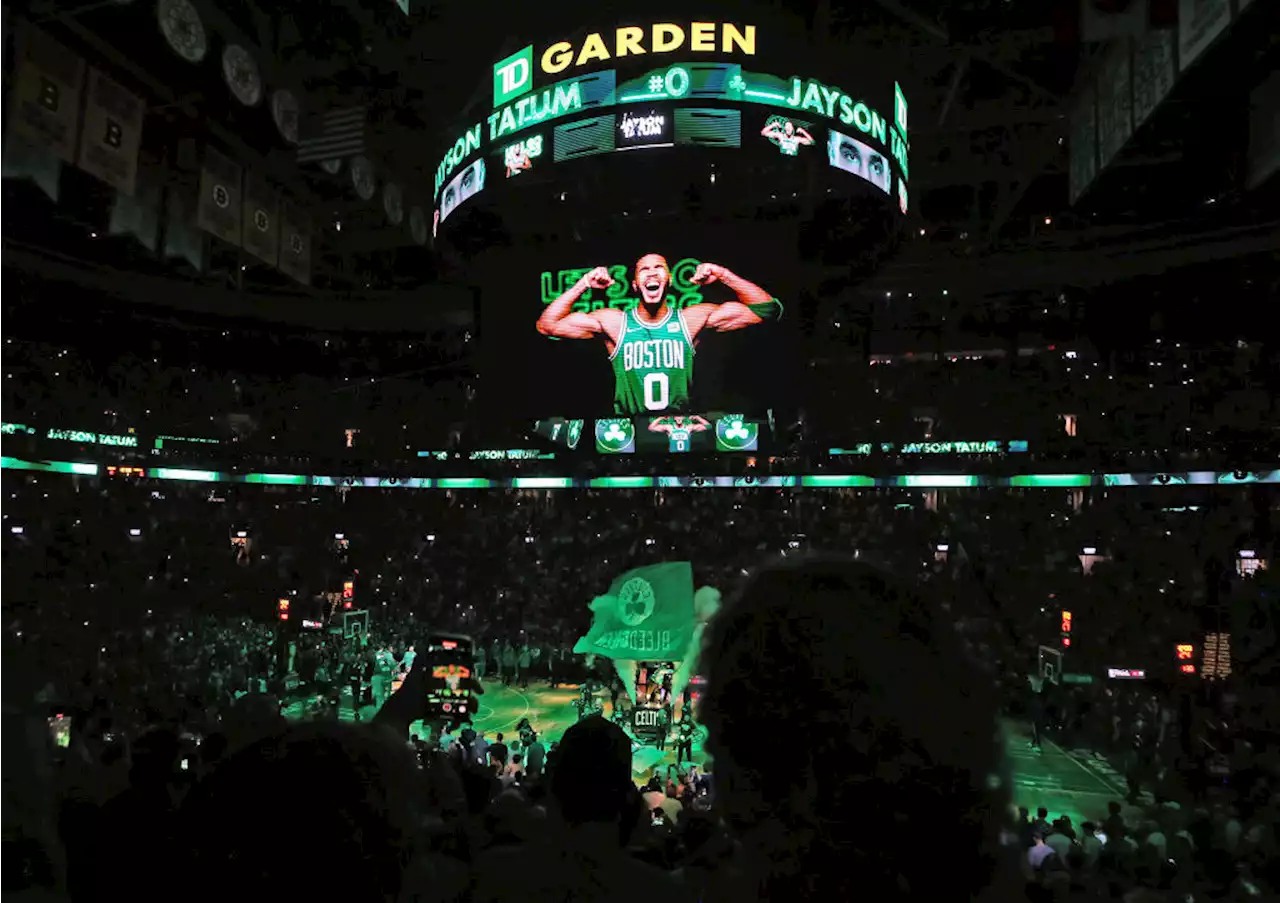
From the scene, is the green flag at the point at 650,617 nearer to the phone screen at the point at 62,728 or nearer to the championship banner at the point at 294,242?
the phone screen at the point at 62,728

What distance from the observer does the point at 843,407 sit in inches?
1153

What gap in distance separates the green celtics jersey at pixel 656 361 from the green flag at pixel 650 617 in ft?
7.84

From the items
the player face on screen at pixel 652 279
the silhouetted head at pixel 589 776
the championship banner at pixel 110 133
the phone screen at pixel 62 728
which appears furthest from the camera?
the player face on screen at pixel 652 279

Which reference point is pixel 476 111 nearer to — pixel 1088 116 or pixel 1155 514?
pixel 1088 116

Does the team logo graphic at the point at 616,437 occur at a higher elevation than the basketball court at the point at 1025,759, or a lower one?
higher

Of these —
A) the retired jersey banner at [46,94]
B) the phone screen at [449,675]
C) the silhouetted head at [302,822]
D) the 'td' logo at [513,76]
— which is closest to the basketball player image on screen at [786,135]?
the 'td' logo at [513,76]

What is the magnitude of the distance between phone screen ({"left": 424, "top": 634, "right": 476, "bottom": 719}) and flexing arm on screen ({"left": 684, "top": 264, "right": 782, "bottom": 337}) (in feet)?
20.3

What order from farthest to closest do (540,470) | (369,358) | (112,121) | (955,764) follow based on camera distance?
(540,470) < (369,358) < (112,121) < (955,764)

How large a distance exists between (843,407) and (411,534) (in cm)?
2027

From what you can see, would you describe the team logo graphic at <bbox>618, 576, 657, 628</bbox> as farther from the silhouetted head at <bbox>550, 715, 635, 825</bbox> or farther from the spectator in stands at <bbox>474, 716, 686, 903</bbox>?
the spectator in stands at <bbox>474, 716, 686, 903</bbox>

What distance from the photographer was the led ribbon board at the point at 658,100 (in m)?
9.12

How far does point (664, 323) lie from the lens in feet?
38.3

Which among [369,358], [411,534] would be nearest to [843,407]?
[369,358]

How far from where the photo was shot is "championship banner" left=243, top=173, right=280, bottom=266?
12.9 metres
